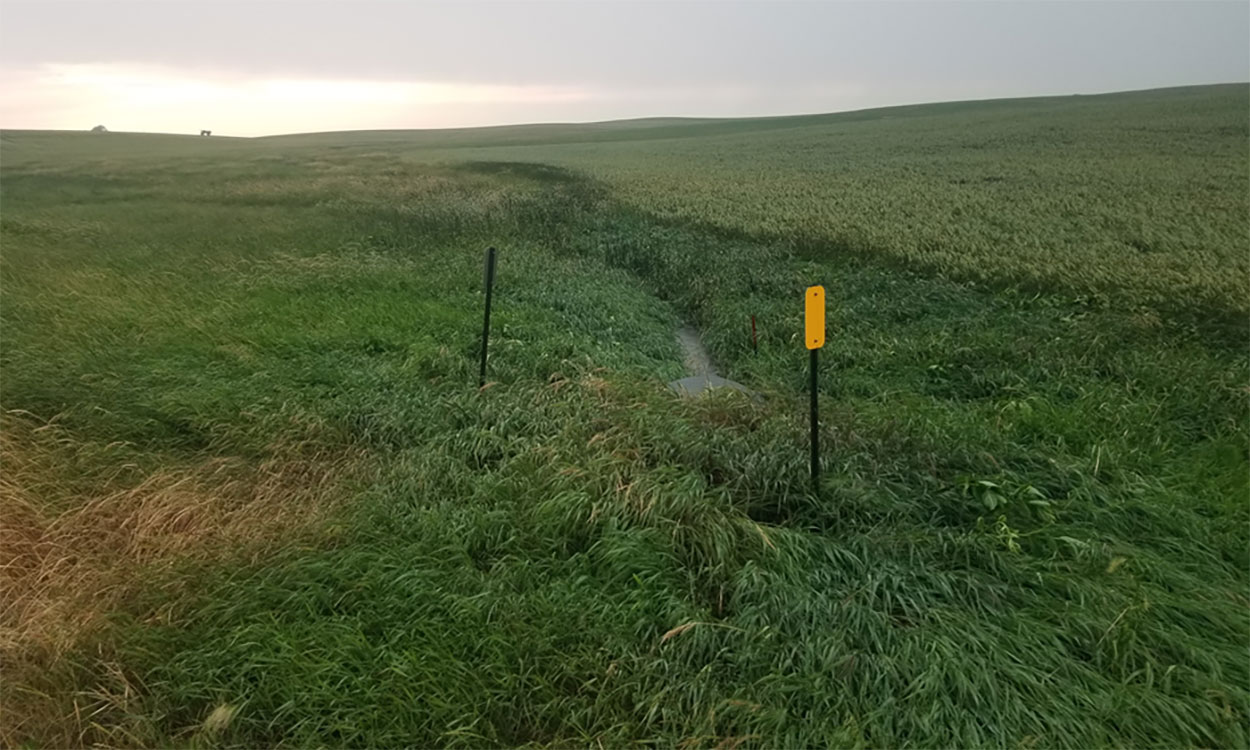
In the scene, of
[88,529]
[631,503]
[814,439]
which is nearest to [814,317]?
[814,439]

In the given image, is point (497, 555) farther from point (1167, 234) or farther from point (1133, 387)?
point (1167, 234)

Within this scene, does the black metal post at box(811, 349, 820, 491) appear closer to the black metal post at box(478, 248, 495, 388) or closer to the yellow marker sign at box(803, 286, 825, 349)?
the yellow marker sign at box(803, 286, 825, 349)

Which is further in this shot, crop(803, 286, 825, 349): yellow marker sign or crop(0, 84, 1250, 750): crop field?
crop(803, 286, 825, 349): yellow marker sign

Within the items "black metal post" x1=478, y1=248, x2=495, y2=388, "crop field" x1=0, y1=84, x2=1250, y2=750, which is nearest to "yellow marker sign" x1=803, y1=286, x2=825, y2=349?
"crop field" x1=0, y1=84, x2=1250, y2=750

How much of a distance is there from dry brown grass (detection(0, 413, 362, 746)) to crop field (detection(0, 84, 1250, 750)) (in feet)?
0.09

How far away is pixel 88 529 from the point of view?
4543 millimetres

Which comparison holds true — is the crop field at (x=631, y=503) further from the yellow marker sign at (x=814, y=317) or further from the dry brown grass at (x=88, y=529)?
the yellow marker sign at (x=814, y=317)

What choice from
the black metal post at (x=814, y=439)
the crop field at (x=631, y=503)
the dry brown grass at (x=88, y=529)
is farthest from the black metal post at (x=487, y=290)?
the black metal post at (x=814, y=439)

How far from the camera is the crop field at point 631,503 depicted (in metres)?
3.26

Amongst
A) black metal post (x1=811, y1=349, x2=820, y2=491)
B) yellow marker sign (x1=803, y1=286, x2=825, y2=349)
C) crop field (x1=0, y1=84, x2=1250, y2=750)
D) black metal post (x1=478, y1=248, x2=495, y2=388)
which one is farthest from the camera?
black metal post (x1=478, y1=248, x2=495, y2=388)

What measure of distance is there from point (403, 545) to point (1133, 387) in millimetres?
7114

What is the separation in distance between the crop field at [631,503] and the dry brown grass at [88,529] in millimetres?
28

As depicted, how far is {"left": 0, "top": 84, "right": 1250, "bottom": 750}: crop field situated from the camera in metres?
3.26

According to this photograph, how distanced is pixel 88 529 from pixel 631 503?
367 centimetres
